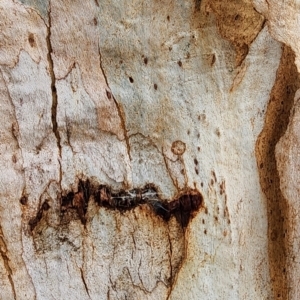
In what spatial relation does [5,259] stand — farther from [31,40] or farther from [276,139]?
[276,139]

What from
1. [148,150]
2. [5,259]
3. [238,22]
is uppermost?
[238,22]

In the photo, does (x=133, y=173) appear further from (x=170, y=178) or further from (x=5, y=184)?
(x=5, y=184)

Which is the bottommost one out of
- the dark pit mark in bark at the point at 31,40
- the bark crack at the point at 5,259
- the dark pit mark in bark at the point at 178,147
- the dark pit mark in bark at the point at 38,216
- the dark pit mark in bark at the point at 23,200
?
the bark crack at the point at 5,259

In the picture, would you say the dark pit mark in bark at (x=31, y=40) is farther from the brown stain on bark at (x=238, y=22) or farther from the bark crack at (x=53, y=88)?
the brown stain on bark at (x=238, y=22)

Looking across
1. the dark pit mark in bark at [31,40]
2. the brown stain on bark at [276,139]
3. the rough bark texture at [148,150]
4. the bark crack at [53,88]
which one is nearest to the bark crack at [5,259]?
the rough bark texture at [148,150]

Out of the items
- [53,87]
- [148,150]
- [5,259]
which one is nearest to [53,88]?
[53,87]

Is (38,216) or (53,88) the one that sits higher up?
(53,88)
